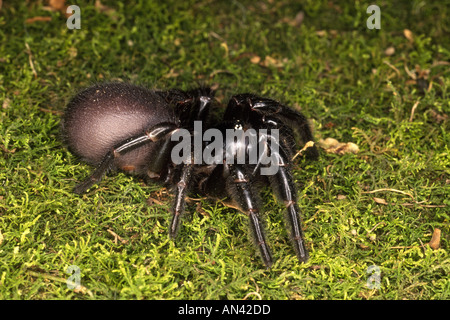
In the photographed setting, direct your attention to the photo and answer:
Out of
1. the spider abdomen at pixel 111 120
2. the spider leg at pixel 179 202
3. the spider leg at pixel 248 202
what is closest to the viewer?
the spider leg at pixel 248 202

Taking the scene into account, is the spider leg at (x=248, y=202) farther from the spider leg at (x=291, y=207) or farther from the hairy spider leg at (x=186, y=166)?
the hairy spider leg at (x=186, y=166)

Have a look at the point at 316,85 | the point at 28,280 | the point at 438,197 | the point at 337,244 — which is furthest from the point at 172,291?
the point at 316,85

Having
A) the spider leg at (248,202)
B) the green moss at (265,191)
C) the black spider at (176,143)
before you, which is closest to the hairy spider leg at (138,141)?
the black spider at (176,143)

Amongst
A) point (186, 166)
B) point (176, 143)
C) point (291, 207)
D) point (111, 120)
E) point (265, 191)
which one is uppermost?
point (111, 120)

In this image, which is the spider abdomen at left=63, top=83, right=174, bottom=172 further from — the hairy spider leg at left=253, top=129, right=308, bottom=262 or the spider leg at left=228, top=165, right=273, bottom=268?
the hairy spider leg at left=253, top=129, right=308, bottom=262

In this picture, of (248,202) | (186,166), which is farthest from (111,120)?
(248,202)

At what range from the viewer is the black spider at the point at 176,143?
3387 mm

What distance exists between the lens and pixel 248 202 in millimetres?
3322

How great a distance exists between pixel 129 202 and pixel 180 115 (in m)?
0.77

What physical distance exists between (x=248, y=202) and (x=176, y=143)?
0.66 metres

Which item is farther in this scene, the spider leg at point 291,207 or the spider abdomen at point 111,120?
the spider abdomen at point 111,120

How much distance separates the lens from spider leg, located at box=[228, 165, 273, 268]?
10.8 feet

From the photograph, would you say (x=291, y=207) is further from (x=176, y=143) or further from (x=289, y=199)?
(x=176, y=143)

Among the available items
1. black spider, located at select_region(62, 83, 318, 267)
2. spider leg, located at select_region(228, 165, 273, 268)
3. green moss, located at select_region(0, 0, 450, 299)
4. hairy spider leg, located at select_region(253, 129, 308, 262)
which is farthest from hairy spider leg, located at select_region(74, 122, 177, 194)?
hairy spider leg, located at select_region(253, 129, 308, 262)
